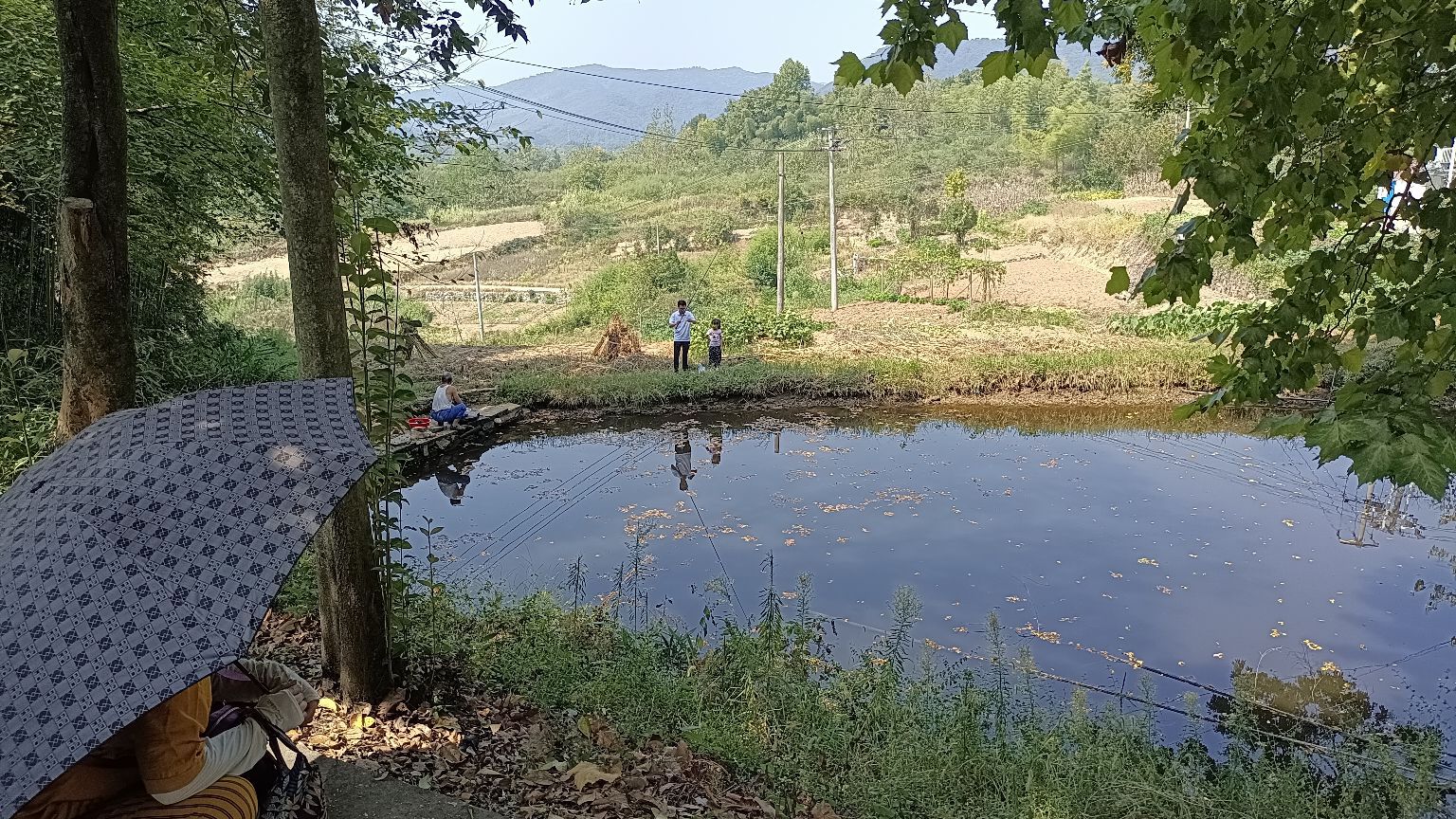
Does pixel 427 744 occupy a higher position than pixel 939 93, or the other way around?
pixel 939 93

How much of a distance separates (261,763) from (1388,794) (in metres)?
4.78

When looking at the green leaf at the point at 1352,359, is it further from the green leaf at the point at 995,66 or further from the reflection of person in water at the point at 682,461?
the reflection of person in water at the point at 682,461

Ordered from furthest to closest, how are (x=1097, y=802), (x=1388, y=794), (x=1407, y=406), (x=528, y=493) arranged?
1. (x=528, y=493)
2. (x=1388, y=794)
3. (x=1097, y=802)
4. (x=1407, y=406)

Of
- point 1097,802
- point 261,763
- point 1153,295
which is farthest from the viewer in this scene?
point 1097,802

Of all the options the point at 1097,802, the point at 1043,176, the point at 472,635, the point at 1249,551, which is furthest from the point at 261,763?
the point at 1043,176

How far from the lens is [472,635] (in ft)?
15.7

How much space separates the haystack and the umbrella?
13484mm

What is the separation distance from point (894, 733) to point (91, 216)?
409 centimetres

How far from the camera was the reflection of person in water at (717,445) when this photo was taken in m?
11.1

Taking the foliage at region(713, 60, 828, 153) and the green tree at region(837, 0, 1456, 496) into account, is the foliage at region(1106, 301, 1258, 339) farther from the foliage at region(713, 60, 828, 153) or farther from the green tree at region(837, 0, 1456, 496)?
the foliage at region(713, 60, 828, 153)

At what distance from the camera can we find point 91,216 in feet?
10.9

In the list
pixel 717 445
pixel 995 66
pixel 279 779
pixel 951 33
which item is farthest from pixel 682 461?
pixel 951 33

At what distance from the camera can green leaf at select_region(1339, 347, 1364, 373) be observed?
2191 mm

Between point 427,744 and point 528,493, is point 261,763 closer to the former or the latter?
point 427,744
